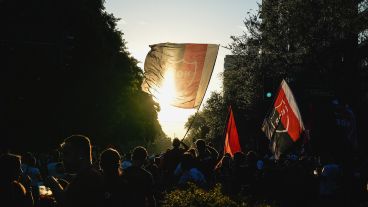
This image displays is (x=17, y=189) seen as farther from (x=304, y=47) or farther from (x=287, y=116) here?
(x=304, y=47)

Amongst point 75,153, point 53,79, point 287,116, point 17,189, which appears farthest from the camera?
point 53,79

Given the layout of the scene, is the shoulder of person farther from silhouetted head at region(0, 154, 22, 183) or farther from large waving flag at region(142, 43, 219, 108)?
large waving flag at region(142, 43, 219, 108)

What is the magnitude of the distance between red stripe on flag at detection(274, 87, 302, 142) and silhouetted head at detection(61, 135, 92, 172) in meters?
3.15

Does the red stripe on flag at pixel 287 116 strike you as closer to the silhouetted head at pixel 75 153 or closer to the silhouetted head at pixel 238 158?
the silhouetted head at pixel 238 158

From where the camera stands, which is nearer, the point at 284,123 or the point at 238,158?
the point at 284,123

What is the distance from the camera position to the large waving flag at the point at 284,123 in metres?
7.22

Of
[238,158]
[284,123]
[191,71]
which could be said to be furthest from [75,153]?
[238,158]

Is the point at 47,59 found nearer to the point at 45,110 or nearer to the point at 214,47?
the point at 45,110

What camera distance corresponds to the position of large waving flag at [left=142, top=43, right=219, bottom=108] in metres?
10.8

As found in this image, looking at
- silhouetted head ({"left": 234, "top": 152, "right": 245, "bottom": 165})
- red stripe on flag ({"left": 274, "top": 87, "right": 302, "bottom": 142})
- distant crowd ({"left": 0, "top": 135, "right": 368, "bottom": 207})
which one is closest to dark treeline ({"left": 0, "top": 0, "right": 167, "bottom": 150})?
distant crowd ({"left": 0, "top": 135, "right": 368, "bottom": 207})

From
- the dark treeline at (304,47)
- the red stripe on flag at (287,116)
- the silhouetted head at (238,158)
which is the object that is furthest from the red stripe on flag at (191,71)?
the dark treeline at (304,47)

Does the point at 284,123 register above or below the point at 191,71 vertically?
below

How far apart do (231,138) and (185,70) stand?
1750 mm

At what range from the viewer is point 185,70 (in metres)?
10.9
